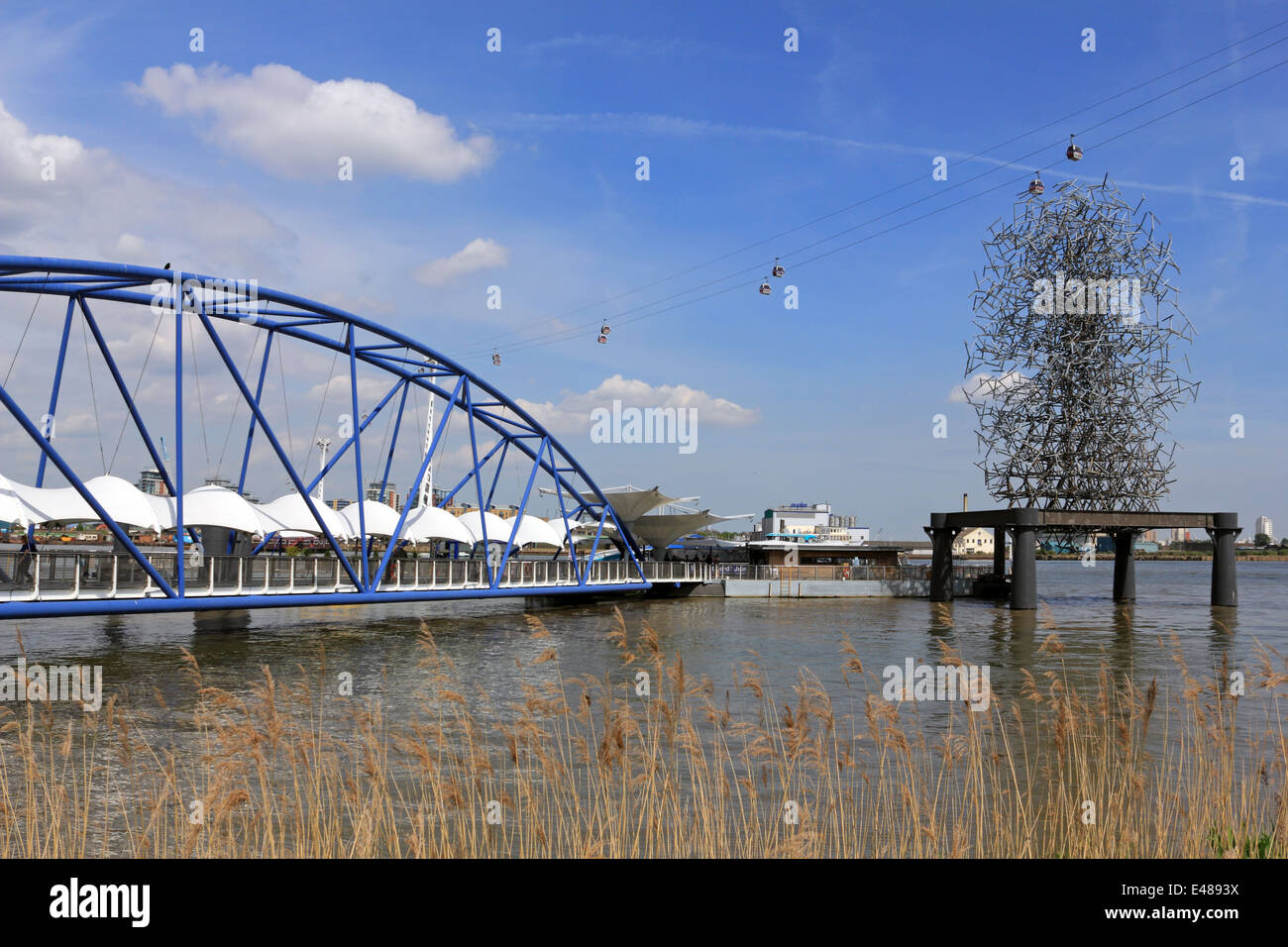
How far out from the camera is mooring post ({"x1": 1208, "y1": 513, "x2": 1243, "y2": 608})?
5850cm

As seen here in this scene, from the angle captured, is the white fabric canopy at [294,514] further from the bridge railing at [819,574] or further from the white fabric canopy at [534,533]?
the bridge railing at [819,574]

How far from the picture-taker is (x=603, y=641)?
38625 millimetres

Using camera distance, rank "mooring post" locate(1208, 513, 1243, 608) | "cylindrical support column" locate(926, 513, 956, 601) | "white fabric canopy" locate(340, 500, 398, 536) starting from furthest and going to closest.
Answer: "cylindrical support column" locate(926, 513, 956, 601)
"mooring post" locate(1208, 513, 1243, 608)
"white fabric canopy" locate(340, 500, 398, 536)

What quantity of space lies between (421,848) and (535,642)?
32542mm

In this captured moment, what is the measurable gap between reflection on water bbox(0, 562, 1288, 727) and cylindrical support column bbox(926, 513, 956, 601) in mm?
3702

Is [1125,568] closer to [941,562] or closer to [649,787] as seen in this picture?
[941,562]

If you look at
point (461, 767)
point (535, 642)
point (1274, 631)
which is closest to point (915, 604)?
point (1274, 631)

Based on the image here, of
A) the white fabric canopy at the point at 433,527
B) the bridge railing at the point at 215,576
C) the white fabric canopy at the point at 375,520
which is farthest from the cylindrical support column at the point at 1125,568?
the white fabric canopy at the point at 375,520

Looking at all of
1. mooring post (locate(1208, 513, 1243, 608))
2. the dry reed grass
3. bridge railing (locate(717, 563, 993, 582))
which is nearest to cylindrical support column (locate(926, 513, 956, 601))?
bridge railing (locate(717, 563, 993, 582))

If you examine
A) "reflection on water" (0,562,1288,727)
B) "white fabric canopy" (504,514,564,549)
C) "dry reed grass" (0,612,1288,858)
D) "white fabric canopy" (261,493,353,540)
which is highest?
"white fabric canopy" (261,493,353,540)

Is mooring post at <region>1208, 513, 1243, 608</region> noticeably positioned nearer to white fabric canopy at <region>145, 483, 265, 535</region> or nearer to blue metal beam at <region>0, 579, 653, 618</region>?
blue metal beam at <region>0, 579, 653, 618</region>

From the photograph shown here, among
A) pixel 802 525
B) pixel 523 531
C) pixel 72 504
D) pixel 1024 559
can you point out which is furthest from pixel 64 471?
pixel 802 525
